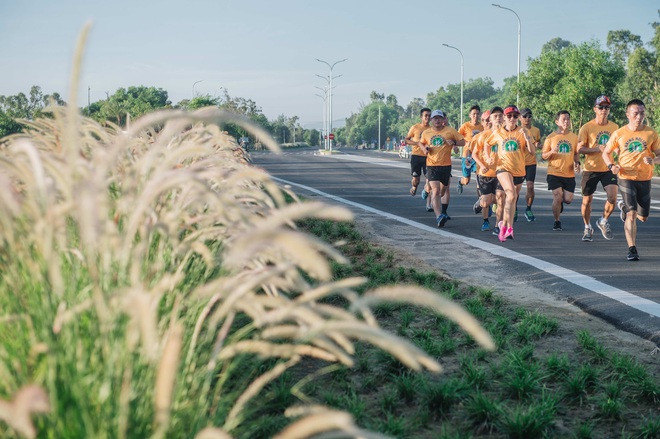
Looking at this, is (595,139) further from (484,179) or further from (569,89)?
(569,89)

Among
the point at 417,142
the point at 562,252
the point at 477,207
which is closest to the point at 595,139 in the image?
the point at 562,252

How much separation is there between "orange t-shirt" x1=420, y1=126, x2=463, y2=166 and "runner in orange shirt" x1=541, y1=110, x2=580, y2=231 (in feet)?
4.92

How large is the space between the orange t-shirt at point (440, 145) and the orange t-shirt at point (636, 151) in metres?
3.55

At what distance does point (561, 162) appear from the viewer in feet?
38.4

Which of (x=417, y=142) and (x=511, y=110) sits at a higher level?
(x=511, y=110)

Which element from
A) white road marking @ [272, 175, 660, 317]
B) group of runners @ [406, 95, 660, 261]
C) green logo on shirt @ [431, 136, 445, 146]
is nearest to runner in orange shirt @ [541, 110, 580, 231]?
group of runners @ [406, 95, 660, 261]

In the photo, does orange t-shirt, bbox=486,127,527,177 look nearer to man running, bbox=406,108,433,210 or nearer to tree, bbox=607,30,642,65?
man running, bbox=406,108,433,210

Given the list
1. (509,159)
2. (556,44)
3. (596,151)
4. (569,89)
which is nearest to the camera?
(509,159)

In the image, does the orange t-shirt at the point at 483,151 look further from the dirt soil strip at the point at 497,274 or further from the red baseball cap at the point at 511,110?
the dirt soil strip at the point at 497,274

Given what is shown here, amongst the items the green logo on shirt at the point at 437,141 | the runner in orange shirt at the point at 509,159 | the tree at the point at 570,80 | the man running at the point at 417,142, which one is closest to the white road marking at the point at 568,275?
the runner in orange shirt at the point at 509,159

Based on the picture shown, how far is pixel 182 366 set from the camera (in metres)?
2.47

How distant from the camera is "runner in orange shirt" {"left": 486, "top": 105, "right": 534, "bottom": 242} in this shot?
10047 millimetres

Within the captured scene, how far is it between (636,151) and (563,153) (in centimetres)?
285

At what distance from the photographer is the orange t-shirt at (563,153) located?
37.9ft
